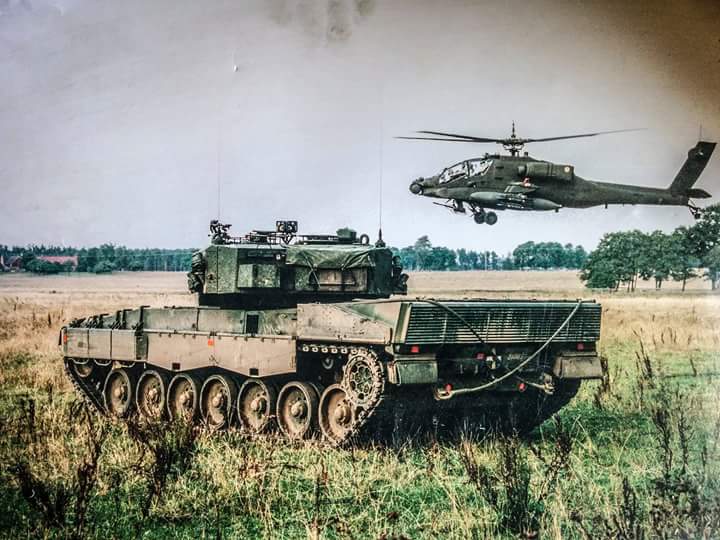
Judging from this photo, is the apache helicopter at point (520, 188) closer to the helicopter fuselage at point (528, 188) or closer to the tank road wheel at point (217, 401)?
the helicopter fuselage at point (528, 188)

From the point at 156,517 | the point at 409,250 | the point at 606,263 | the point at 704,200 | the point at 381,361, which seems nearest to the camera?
the point at 156,517

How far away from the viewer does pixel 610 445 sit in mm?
10242

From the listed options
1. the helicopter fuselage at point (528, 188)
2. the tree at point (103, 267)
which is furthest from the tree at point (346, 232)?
the tree at point (103, 267)

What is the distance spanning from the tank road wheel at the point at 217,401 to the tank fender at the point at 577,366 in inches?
149

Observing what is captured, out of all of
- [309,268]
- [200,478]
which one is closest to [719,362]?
[309,268]

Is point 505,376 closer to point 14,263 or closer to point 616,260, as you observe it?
point 14,263

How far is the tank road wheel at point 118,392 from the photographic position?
13109 mm

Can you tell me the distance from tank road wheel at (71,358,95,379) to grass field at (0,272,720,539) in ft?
1.60

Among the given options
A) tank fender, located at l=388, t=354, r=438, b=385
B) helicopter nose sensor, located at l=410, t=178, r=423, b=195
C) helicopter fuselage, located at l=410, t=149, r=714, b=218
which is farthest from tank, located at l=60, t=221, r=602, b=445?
helicopter nose sensor, located at l=410, t=178, r=423, b=195

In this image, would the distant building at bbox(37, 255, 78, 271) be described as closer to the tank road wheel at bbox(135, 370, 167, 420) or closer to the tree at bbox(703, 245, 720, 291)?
the tank road wheel at bbox(135, 370, 167, 420)

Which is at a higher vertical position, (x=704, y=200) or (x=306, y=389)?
(x=704, y=200)

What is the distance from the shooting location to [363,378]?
9.65 m

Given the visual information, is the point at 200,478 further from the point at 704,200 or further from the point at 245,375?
the point at 704,200

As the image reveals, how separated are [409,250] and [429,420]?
81.0ft
